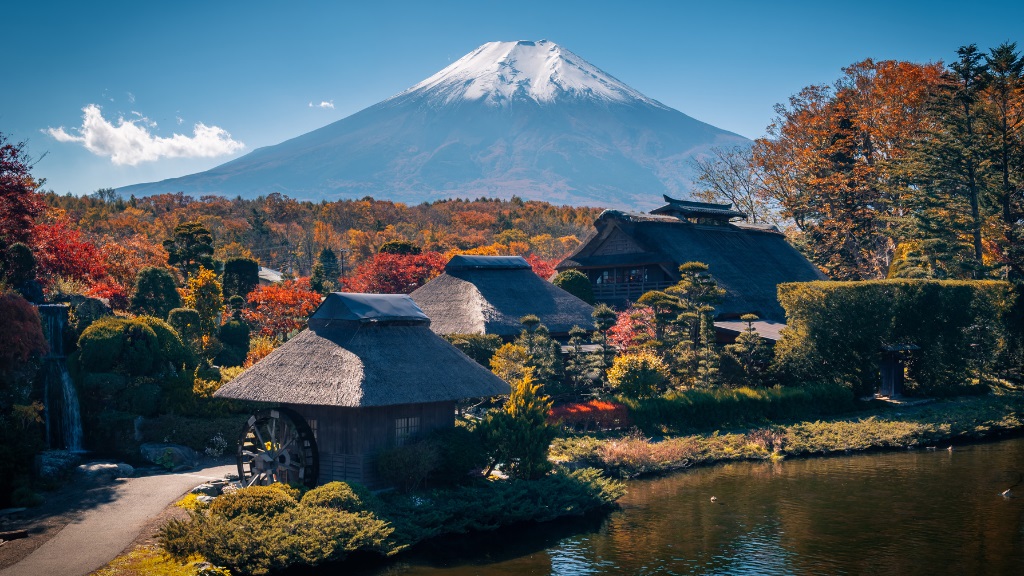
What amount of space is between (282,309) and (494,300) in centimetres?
996

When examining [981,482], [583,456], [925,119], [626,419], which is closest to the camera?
[981,482]

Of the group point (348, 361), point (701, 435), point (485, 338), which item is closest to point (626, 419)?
point (701, 435)

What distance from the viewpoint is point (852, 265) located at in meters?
56.4

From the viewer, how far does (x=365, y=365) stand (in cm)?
2016

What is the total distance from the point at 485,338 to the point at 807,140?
36579 millimetres

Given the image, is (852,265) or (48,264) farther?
(852,265)

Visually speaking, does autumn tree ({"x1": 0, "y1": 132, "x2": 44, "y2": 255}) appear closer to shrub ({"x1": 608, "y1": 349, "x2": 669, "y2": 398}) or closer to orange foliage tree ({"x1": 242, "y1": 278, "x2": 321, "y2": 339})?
orange foliage tree ({"x1": 242, "y1": 278, "x2": 321, "y2": 339})

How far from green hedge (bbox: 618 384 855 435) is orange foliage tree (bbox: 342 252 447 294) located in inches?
790

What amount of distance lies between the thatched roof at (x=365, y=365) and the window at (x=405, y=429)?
1181 mm

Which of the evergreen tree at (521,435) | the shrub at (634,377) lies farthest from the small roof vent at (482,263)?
the evergreen tree at (521,435)

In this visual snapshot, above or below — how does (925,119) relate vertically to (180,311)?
above

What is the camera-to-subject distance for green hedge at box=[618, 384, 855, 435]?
95.1 feet

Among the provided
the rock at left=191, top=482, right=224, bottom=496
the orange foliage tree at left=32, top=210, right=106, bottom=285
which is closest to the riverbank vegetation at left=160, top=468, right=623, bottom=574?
the rock at left=191, top=482, right=224, bottom=496

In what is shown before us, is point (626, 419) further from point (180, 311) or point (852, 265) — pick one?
point (852, 265)
